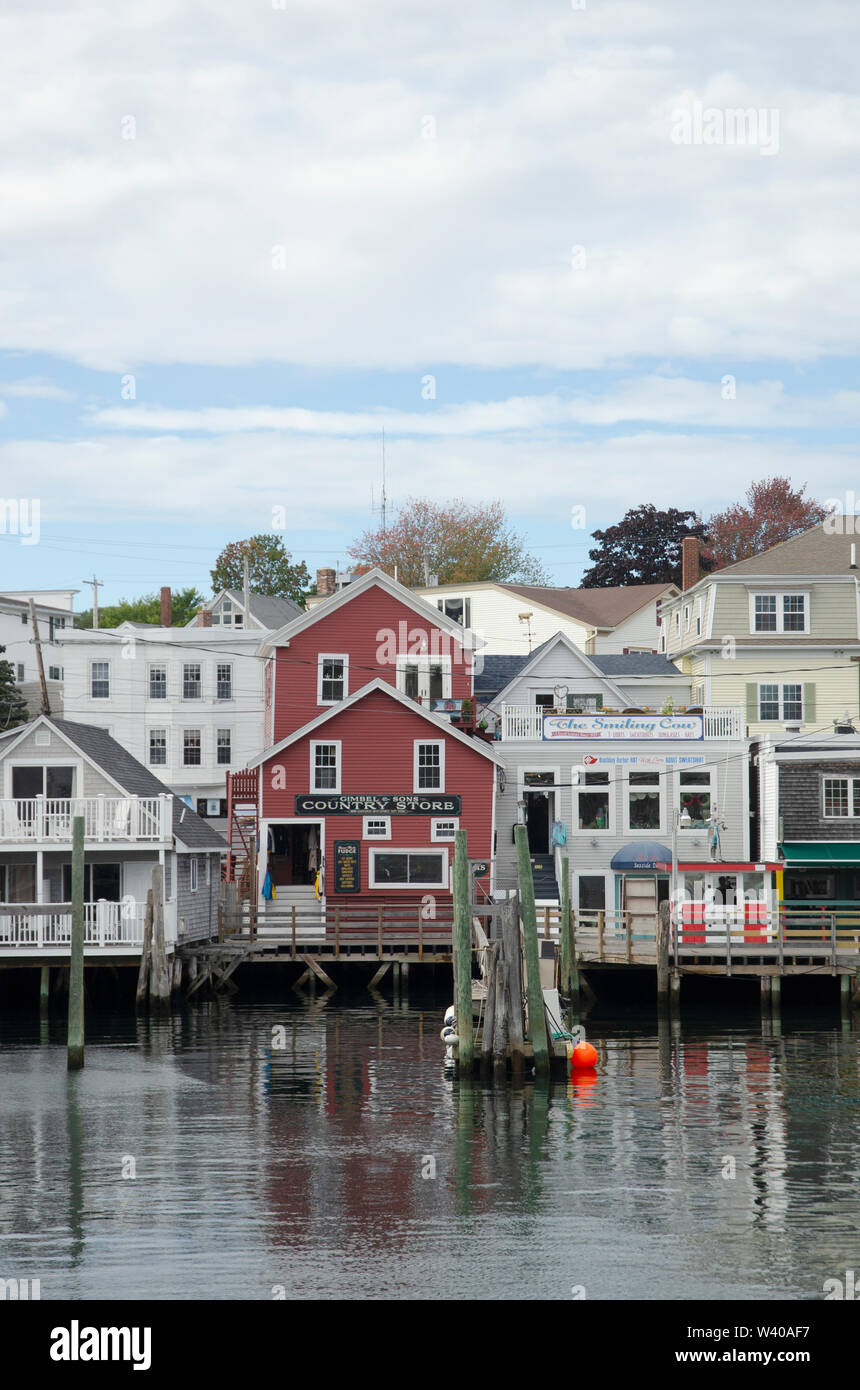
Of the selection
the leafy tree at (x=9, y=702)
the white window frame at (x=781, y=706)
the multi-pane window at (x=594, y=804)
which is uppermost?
the leafy tree at (x=9, y=702)

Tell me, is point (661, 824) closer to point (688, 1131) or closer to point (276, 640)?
point (276, 640)

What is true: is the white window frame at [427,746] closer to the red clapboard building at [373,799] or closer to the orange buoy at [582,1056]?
the red clapboard building at [373,799]

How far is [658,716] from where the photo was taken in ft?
191

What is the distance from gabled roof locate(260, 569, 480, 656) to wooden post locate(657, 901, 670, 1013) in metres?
17.5

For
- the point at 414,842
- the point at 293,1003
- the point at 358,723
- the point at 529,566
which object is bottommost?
the point at 293,1003

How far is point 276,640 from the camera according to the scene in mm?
60719

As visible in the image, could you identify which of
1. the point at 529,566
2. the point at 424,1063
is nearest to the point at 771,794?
the point at 424,1063

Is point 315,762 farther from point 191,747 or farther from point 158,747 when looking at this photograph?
point 158,747

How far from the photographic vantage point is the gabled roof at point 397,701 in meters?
56.9

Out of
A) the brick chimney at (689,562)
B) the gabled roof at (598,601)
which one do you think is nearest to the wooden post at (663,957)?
the brick chimney at (689,562)

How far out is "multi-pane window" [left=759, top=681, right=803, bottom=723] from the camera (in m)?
63.1

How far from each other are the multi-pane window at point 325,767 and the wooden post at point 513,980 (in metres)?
23.9

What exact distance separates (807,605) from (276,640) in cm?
2172

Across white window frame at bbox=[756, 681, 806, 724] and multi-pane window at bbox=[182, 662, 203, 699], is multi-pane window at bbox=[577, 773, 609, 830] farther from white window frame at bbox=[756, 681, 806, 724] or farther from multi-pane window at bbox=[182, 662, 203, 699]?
multi-pane window at bbox=[182, 662, 203, 699]
